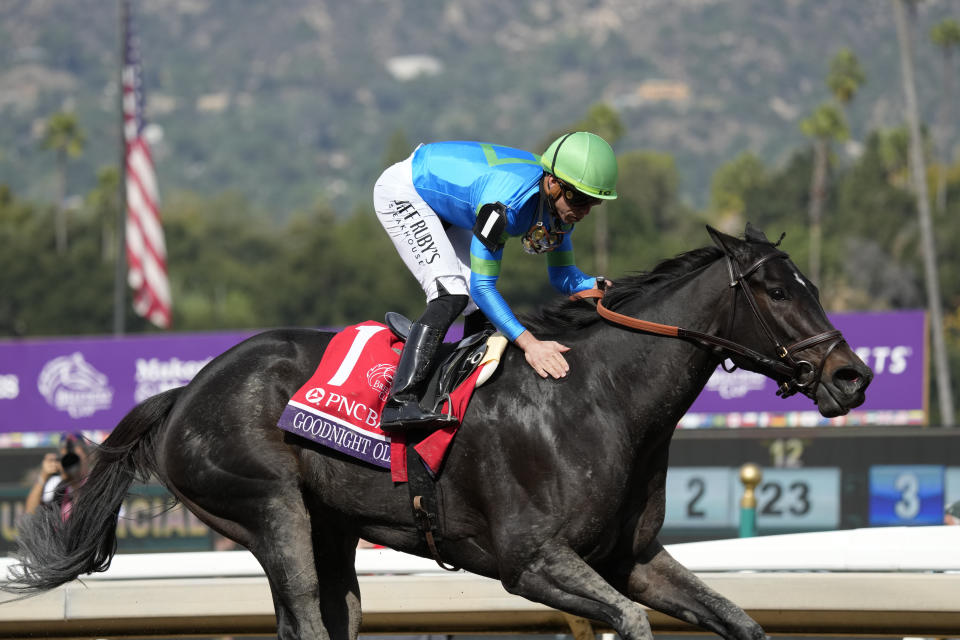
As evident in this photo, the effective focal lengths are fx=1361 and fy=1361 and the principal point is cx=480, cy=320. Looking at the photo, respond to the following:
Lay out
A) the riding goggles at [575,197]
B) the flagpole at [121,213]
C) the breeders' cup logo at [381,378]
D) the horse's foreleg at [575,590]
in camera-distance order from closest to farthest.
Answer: the horse's foreleg at [575,590], the riding goggles at [575,197], the breeders' cup logo at [381,378], the flagpole at [121,213]

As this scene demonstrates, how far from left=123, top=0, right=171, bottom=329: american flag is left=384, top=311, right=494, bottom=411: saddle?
57.8 feet

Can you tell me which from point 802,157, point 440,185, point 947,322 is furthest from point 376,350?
point 802,157

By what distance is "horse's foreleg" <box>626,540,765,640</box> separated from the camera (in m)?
4.56

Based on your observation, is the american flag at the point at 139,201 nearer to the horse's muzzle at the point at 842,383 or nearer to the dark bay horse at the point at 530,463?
the dark bay horse at the point at 530,463

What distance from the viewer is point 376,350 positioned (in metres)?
5.16

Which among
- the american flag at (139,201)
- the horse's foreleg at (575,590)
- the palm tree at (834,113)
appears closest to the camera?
the horse's foreleg at (575,590)

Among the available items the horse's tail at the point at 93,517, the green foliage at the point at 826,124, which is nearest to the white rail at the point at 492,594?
the horse's tail at the point at 93,517

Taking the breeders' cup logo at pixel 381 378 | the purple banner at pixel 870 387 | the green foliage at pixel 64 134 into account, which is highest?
the green foliage at pixel 64 134

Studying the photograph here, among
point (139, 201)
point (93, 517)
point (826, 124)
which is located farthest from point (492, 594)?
point (826, 124)

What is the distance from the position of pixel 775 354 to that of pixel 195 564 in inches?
112

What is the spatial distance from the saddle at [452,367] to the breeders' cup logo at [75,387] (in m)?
12.4

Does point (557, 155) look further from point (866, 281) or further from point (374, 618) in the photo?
point (866, 281)

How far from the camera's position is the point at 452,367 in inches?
193

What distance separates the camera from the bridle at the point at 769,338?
450cm
